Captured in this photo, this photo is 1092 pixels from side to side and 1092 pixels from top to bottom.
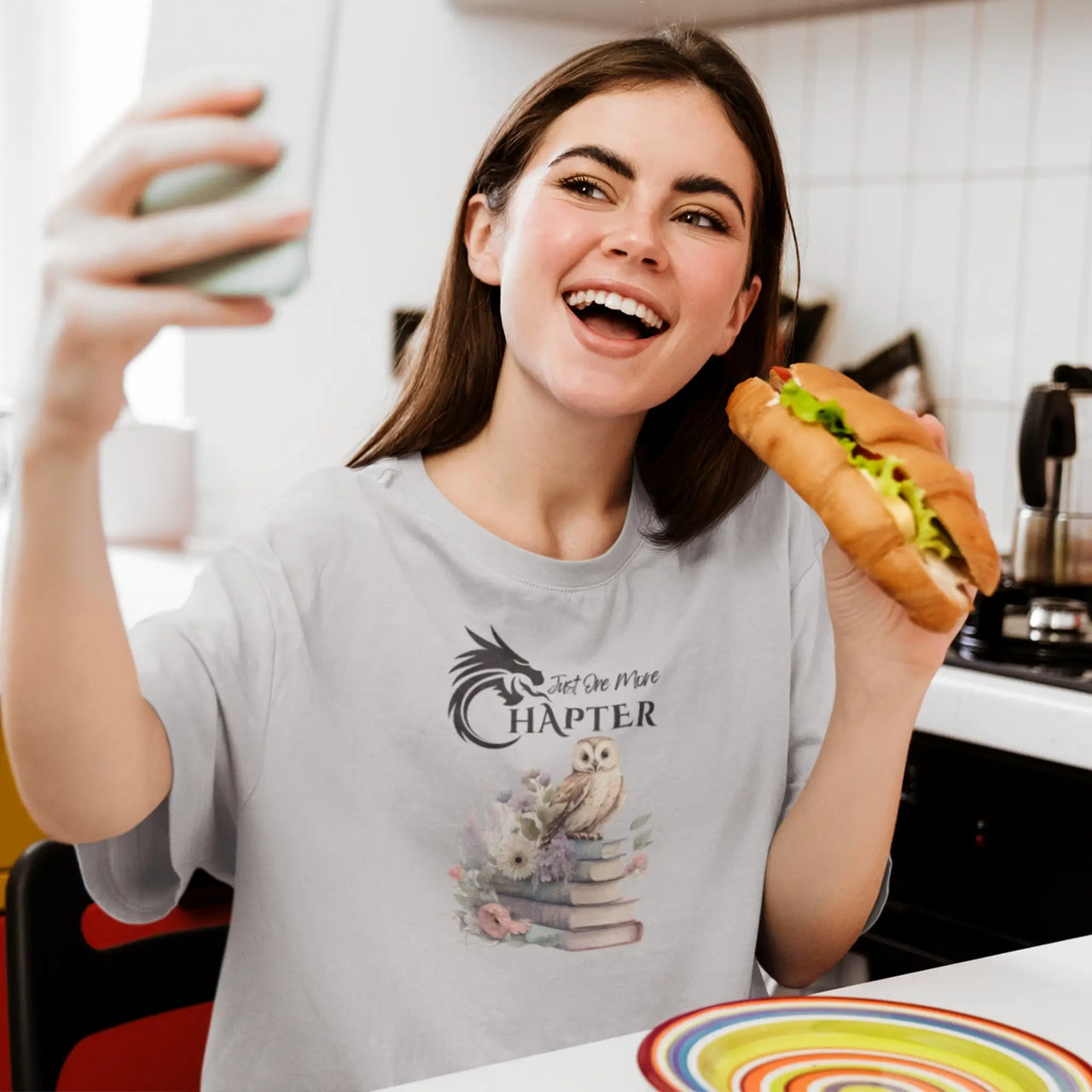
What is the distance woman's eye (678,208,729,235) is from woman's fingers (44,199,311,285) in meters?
0.64

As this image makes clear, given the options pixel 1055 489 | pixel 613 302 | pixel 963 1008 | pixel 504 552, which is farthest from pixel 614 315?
pixel 1055 489

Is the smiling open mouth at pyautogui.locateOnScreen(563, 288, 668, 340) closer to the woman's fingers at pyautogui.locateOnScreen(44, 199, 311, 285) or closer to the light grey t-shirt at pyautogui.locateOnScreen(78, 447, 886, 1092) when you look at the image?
the light grey t-shirt at pyautogui.locateOnScreen(78, 447, 886, 1092)

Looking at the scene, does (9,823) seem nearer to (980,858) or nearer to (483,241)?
(483,241)

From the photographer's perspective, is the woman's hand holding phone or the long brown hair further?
the long brown hair

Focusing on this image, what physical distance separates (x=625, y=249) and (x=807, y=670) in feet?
1.28

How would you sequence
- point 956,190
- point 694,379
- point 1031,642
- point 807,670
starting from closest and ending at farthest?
point 807,670 < point 694,379 < point 1031,642 < point 956,190

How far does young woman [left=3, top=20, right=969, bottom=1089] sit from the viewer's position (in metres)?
1.01

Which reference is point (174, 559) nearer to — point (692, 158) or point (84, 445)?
point (692, 158)

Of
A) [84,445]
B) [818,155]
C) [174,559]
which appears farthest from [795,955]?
[818,155]

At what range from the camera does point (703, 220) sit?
1127mm

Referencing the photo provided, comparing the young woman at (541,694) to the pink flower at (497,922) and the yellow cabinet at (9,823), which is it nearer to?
the pink flower at (497,922)

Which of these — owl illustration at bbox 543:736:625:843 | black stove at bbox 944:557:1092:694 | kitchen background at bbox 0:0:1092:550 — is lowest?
owl illustration at bbox 543:736:625:843

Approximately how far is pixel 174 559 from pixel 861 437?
144 cm

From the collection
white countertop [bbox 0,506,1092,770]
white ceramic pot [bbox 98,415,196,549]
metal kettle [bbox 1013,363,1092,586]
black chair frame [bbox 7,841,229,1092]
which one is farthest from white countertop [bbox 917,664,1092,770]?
white ceramic pot [bbox 98,415,196,549]
